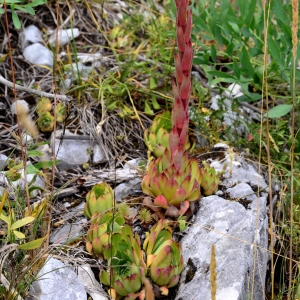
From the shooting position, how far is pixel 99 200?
96.7 inches

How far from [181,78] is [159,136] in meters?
0.85

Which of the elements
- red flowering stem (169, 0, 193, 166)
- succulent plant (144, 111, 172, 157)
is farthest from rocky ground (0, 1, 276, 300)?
red flowering stem (169, 0, 193, 166)

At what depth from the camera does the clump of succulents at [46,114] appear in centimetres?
320

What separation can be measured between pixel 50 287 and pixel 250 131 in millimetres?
1644

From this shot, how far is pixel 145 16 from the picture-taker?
14.0 ft

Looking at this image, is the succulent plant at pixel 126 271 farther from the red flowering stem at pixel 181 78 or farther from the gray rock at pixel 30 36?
the gray rock at pixel 30 36

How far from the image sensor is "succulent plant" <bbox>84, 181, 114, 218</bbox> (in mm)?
2463

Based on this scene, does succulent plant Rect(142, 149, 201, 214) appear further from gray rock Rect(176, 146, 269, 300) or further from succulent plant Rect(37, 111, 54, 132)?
succulent plant Rect(37, 111, 54, 132)

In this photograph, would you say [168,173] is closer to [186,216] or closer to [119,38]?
[186,216]

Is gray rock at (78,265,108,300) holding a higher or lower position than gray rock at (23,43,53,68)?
lower

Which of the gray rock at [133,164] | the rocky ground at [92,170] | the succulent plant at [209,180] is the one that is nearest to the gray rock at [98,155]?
the rocky ground at [92,170]

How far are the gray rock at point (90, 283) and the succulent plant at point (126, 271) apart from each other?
0.05 metres

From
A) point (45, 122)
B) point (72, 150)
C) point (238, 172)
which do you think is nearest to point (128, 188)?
point (72, 150)

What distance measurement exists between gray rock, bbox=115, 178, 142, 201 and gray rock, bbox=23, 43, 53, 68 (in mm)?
1340
